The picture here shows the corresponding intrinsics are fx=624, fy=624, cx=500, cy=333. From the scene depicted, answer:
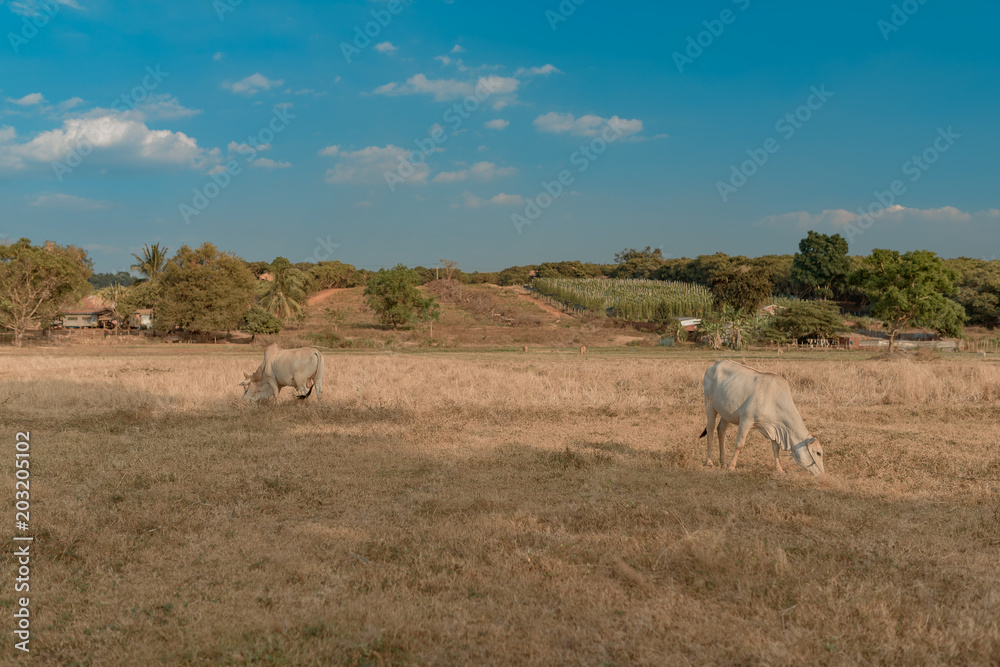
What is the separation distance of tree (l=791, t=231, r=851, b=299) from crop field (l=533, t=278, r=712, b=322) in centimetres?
1328

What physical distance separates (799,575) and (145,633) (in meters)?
5.76

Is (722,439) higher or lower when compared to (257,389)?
lower

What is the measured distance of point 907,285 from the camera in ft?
156

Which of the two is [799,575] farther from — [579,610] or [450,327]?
[450,327]

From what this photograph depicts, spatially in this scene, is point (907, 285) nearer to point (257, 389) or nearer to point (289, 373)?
point (289, 373)

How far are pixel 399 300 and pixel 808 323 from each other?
3758 cm

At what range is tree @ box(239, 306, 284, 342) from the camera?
53281 mm

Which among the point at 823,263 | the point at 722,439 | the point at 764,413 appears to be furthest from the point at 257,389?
the point at 823,263

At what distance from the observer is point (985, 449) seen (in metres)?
12.1

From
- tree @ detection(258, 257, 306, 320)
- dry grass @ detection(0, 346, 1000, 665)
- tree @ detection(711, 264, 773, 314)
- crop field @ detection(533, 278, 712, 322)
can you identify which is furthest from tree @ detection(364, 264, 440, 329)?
dry grass @ detection(0, 346, 1000, 665)

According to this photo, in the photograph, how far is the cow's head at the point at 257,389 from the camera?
55.3 feet

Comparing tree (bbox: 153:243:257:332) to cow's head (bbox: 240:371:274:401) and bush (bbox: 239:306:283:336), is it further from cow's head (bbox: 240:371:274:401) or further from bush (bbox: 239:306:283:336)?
cow's head (bbox: 240:371:274:401)

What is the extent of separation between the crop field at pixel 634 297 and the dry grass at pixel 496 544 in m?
59.2

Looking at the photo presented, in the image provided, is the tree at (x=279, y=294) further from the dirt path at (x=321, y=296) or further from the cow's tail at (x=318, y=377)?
the cow's tail at (x=318, y=377)
